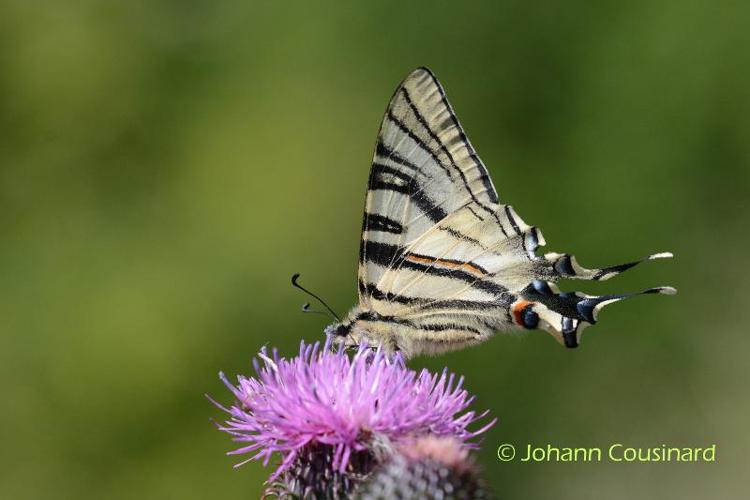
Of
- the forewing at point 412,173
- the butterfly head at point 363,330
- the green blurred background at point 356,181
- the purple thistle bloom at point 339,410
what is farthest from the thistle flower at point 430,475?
the green blurred background at point 356,181

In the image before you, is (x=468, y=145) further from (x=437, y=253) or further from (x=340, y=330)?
(x=340, y=330)

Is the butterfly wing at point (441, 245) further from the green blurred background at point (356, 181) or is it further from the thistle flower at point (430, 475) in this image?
the green blurred background at point (356, 181)

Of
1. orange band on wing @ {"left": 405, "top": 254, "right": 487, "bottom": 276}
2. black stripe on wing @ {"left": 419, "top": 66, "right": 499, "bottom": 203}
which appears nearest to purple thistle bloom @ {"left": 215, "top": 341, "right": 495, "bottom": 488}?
orange band on wing @ {"left": 405, "top": 254, "right": 487, "bottom": 276}

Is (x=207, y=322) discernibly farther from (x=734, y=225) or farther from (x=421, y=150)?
(x=734, y=225)

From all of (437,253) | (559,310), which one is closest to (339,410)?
(437,253)

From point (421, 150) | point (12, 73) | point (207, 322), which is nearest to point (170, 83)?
point (12, 73)
